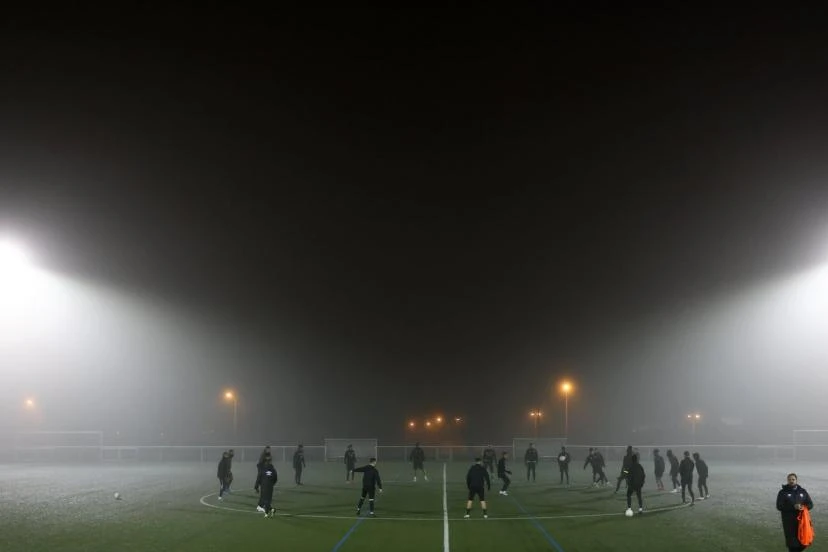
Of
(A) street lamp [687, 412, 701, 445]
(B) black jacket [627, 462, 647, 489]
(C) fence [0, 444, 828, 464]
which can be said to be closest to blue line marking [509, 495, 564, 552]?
(B) black jacket [627, 462, 647, 489]

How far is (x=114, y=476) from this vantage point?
48.0 metres

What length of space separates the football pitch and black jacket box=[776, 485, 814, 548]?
2.67 m

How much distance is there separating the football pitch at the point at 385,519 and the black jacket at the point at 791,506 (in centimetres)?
267

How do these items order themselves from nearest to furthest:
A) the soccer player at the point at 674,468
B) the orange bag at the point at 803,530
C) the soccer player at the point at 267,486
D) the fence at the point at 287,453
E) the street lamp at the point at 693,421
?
the orange bag at the point at 803,530, the soccer player at the point at 267,486, the soccer player at the point at 674,468, the fence at the point at 287,453, the street lamp at the point at 693,421

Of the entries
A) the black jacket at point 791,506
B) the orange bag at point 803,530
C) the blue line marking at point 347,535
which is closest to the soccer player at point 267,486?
the blue line marking at point 347,535

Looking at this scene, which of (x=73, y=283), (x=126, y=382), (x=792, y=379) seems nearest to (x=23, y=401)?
(x=126, y=382)

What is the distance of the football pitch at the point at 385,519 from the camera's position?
19750mm

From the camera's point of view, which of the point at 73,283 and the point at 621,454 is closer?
the point at 73,283

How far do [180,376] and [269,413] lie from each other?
14222mm

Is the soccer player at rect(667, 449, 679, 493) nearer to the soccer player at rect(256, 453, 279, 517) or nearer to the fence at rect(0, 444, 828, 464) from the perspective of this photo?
the soccer player at rect(256, 453, 279, 517)

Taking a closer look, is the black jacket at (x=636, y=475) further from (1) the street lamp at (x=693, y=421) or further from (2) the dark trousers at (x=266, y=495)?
(1) the street lamp at (x=693, y=421)

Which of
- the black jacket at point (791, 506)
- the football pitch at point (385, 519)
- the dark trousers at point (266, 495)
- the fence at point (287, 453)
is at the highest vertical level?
the black jacket at point (791, 506)

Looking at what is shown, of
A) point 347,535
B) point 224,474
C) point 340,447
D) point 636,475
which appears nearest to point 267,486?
point 347,535

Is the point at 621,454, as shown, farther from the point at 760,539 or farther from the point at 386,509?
the point at 760,539
